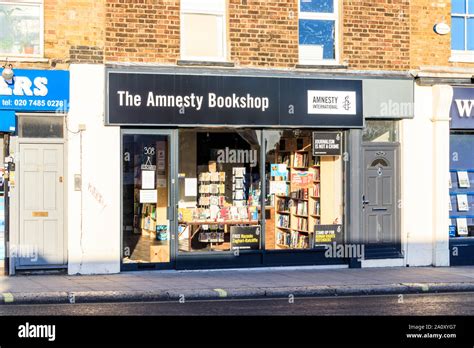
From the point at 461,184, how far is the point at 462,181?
0.22ft

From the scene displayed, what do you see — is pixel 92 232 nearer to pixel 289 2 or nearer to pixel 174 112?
pixel 174 112

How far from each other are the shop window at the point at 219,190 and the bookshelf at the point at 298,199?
0.55 meters

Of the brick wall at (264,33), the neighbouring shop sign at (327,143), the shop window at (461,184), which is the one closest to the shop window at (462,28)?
the shop window at (461,184)

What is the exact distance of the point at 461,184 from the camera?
20.3 m

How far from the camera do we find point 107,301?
593 inches

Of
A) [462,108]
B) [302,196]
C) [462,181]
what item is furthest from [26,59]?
[462,181]

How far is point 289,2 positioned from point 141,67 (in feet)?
10.9

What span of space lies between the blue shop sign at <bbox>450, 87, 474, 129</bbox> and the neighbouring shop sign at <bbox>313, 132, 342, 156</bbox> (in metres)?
2.50

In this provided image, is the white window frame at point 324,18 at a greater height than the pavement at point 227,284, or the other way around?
the white window frame at point 324,18

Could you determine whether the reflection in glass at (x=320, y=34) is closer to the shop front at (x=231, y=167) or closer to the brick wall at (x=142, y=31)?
the shop front at (x=231, y=167)

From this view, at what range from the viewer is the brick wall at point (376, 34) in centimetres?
1934

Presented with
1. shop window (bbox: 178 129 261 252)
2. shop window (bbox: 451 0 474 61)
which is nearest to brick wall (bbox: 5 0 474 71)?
shop window (bbox: 451 0 474 61)

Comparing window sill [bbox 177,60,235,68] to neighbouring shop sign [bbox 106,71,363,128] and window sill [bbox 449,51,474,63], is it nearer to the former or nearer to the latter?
neighbouring shop sign [bbox 106,71,363,128]
